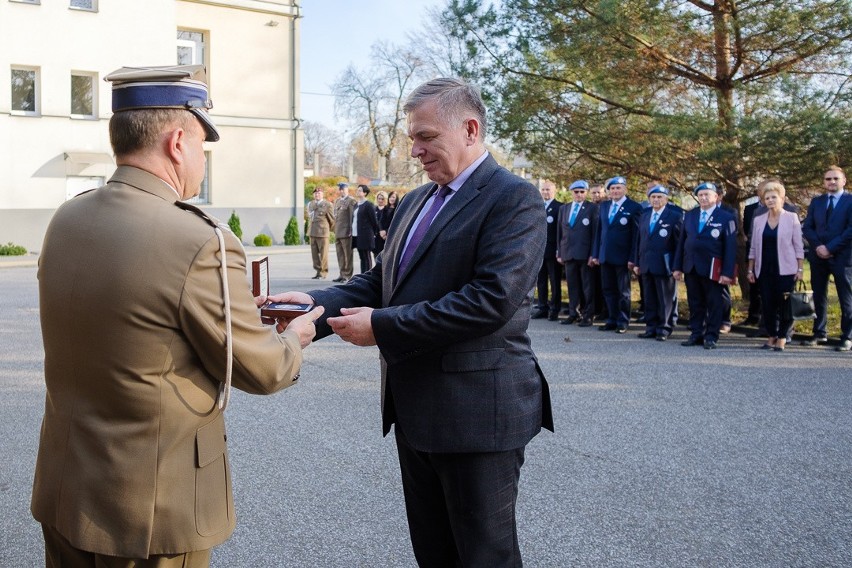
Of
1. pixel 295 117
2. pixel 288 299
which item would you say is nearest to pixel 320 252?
pixel 288 299

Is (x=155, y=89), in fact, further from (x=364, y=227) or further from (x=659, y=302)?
(x=364, y=227)

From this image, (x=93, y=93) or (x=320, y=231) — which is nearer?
(x=320, y=231)

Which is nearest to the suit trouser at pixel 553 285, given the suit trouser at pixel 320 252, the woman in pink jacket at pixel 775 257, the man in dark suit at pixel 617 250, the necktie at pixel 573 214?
the necktie at pixel 573 214

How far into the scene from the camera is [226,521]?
2232 millimetres

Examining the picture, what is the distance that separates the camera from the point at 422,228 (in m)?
2.83

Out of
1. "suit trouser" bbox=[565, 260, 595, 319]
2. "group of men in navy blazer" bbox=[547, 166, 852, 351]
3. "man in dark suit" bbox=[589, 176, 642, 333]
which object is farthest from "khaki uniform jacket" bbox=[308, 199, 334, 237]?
"man in dark suit" bbox=[589, 176, 642, 333]

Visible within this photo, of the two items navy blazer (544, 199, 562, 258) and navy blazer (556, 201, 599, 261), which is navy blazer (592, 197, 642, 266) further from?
navy blazer (544, 199, 562, 258)

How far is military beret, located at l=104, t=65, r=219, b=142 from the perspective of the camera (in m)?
2.12

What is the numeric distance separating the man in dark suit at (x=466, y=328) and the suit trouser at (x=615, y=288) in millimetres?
8932

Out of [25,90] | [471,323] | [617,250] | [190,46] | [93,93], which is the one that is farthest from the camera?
[190,46]

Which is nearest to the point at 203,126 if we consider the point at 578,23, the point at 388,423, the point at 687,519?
the point at 388,423

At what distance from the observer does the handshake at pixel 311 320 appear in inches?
105

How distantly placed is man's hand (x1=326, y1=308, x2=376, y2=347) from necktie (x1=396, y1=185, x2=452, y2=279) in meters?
0.21

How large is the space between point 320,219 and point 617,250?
858 centimetres
